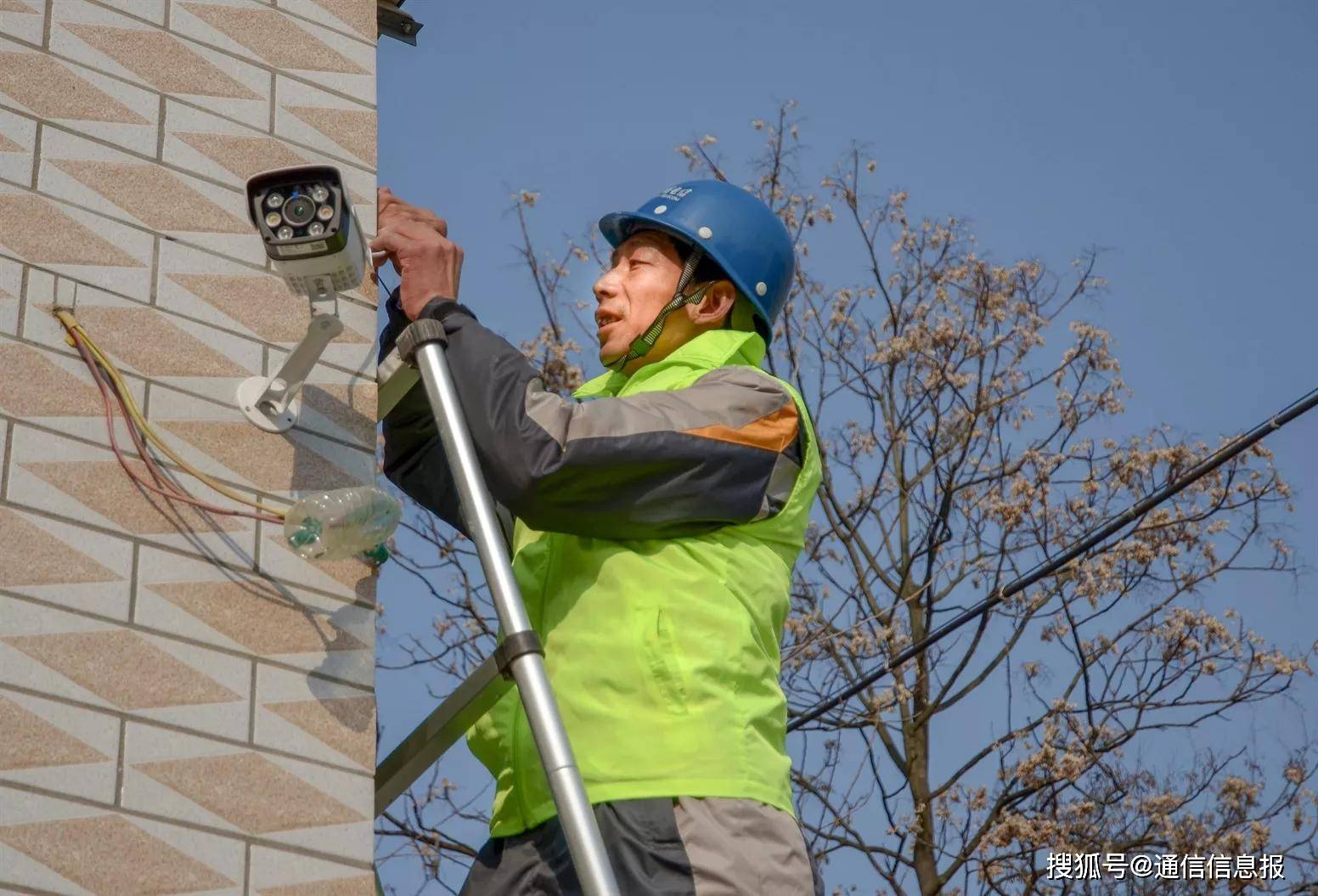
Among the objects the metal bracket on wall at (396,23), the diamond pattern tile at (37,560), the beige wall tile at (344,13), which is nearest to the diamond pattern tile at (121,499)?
the diamond pattern tile at (37,560)

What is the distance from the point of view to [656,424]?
14.7 feet

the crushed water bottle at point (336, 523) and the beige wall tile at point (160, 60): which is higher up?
the beige wall tile at point (160, 60)

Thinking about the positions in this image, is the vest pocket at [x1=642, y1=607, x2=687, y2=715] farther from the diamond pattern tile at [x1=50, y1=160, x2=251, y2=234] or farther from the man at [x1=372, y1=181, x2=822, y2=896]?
the diamond pattern tile at [x1=50, y1=160, x2=251, y2=234]

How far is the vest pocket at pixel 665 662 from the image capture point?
4219mm

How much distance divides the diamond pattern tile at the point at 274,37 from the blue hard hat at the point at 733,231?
0.91 meters

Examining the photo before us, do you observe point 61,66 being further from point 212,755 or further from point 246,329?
point 212,755

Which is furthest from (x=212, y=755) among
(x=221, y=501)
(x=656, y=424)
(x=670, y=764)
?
(x=656, y=424)

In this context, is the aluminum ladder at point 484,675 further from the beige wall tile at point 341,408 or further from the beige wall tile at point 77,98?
the beige wall tile at point 77,98

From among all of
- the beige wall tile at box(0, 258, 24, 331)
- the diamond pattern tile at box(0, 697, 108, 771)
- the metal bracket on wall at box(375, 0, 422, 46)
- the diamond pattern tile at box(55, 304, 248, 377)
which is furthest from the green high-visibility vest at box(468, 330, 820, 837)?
the metal bracket on wall at box(375, 0, 422, 46)

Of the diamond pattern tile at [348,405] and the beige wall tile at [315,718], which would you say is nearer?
the beige wall tile at [315,718]

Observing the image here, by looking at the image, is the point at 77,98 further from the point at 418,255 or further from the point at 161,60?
the point at 418,255

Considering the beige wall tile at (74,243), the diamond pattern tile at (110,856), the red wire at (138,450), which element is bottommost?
the diamond pattern tile at (110,856)

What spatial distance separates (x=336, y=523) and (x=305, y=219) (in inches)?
26.2

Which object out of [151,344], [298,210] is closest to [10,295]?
[151,344]
